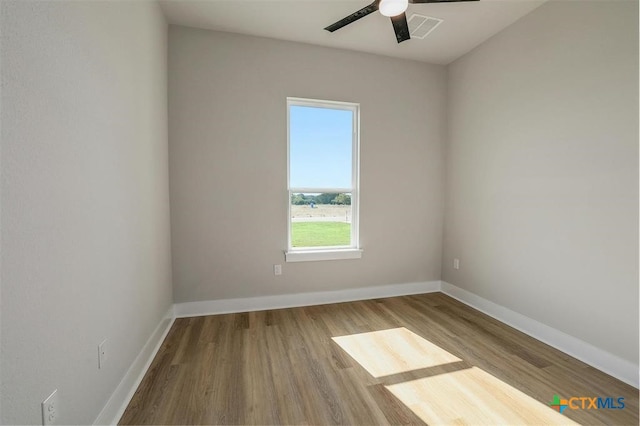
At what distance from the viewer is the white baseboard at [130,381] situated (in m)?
1.42

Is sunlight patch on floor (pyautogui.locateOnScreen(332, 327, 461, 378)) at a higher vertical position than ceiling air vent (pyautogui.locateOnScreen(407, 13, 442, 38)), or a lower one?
lower

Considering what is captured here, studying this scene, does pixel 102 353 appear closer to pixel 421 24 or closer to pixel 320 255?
pixel 320 255

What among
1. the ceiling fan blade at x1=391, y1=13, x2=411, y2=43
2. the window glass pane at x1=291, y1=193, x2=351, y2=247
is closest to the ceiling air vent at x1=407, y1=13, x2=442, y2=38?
the ceiling fan blade at x1=391, y1=13, x2=411, y2=43

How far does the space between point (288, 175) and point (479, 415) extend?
8.23ft

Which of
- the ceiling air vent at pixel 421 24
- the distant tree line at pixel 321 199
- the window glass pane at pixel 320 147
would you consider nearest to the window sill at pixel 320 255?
the distant tree line at pixel 321 199

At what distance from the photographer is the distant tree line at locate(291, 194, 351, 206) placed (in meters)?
3.08

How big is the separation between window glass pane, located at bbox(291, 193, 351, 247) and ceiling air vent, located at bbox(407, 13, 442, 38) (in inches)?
71.3

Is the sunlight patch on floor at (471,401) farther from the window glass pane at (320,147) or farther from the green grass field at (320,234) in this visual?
the window glass pane at (320,147)

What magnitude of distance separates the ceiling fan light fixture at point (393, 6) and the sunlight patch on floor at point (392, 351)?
100 inches

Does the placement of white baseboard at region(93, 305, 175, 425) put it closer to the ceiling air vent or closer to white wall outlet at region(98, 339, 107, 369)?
white wall outlet at region(98, 339, 107, 369)

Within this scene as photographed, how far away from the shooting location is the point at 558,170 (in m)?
2.24

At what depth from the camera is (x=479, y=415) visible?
1518 millimetres

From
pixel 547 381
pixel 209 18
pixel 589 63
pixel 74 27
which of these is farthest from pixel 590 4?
pixel 74 27

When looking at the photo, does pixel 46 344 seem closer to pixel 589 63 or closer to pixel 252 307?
pixel 252 307
